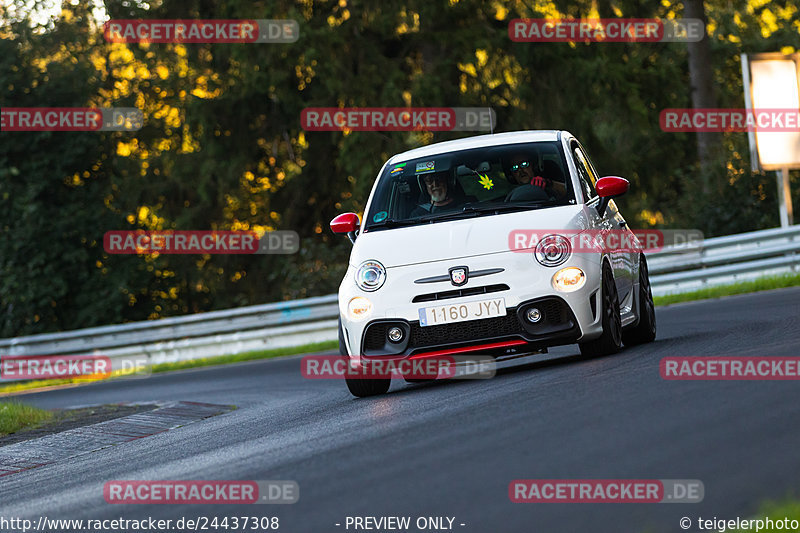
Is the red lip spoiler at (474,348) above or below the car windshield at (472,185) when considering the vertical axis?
below

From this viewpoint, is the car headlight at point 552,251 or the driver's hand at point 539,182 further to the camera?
the driver's hand at point 539,182

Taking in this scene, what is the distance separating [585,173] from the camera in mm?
11141

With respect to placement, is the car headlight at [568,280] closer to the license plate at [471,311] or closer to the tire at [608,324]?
the tire at [608,324]

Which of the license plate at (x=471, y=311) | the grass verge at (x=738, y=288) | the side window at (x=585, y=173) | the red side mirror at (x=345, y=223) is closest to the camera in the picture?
the license plate at (x=471, y=311)

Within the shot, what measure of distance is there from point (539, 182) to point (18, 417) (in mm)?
5914

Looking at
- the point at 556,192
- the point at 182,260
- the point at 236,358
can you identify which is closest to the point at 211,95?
the point at 182,260

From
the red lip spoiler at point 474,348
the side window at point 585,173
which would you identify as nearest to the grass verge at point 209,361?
the side window at point 585,173

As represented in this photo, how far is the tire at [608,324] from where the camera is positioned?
9.80 m

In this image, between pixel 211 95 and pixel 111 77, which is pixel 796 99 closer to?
pixel 211 95

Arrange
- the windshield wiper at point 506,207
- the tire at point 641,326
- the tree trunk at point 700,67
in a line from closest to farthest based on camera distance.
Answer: the windshield wiper at point 506,207
the tire at point 641,326
the tree trunk at point 700,67

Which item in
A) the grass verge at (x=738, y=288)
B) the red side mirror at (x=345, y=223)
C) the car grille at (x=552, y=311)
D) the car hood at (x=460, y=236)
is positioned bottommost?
the grass verge at (x=738, y=288)

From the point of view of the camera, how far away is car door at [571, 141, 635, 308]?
1040 cm

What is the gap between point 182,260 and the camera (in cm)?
3662

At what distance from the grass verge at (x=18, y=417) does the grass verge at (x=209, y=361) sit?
8.98m
